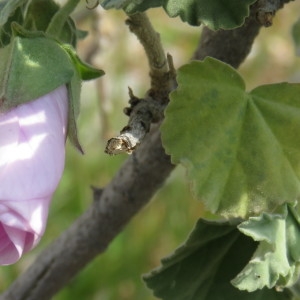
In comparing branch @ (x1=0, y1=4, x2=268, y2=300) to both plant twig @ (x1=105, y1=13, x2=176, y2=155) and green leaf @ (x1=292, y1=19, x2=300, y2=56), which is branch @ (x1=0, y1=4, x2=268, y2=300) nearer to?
plant twig @ (x1=105, y1=13, x2=176, y2=155)

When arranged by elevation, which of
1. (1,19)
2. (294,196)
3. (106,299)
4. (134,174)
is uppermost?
(1,19)

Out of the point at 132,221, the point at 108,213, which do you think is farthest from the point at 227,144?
the point at 132,221

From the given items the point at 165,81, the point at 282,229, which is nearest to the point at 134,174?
the point at 165,81

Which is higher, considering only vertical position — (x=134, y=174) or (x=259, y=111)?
(x=259, y=111)

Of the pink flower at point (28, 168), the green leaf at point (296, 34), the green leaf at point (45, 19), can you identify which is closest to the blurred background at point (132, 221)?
the green leaf at point (296, 34)

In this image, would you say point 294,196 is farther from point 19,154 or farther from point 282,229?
point 19,154

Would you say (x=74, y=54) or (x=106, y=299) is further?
(x=106, y=299)

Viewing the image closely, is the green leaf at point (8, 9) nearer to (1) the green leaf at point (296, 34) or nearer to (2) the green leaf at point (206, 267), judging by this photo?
(2) the green leaf at point (206, 267)
